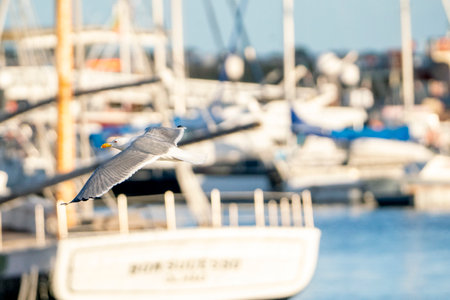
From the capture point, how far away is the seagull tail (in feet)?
26.4

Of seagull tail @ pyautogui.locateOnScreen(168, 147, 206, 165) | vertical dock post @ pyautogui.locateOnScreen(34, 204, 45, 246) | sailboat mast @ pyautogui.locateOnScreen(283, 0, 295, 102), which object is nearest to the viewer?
seagull tail @ pyautogui.locateOnScreen(168, 147, 206, 165)

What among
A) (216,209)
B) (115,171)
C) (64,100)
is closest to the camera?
(115,171)

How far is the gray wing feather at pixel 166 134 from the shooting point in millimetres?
8964

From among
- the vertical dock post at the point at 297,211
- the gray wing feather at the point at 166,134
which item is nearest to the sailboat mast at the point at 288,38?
the vertical dock post at the point at 297,211

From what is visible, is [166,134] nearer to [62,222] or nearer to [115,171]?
[115,171]

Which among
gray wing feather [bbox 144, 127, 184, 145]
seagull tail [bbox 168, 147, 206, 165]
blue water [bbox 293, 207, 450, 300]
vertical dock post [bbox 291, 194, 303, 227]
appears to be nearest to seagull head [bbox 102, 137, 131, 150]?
gray wing feather [bbox 144, 127, 184, 145]

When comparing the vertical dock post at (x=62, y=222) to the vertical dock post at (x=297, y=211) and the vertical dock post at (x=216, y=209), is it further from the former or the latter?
the vertical dock post at (x=297, y=211)

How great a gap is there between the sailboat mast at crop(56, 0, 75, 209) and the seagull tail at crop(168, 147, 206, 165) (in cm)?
928

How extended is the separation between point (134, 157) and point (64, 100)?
9.29 m

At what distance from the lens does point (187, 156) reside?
8.21m

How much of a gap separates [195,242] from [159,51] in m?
28.8

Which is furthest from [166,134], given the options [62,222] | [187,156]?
[62,222]

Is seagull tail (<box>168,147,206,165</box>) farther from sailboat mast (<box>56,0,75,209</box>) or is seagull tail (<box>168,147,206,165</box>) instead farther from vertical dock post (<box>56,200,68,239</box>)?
sailboat mast (<box>56,0,75,209</box>)

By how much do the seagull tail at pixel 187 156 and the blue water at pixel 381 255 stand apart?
55.9 ft
